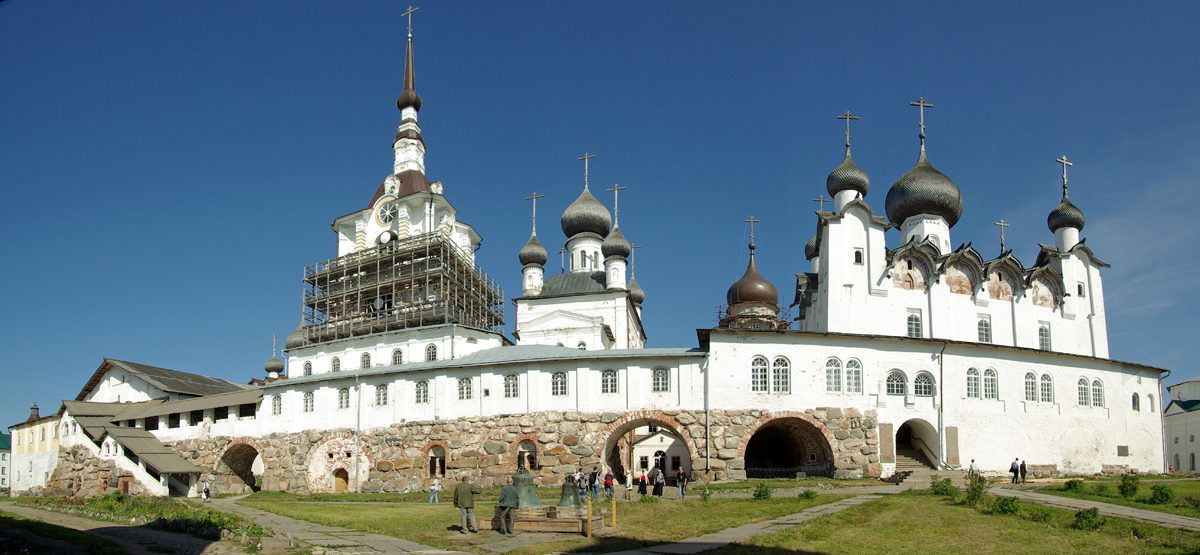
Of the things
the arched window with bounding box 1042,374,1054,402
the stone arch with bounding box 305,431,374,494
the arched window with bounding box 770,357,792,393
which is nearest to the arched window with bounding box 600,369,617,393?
the arched window with bounding box 770,357,792,393

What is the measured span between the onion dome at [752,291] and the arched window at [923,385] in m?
16.6

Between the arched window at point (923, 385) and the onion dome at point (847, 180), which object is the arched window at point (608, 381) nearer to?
the arched window at point (923, 385)

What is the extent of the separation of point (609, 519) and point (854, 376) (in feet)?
58.5

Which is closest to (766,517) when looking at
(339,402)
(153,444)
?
(339,402)

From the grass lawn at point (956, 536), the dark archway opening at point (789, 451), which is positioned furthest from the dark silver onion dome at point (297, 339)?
the grass lawn at point (956, 536)

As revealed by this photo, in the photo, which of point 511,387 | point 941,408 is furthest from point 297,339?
point 941,408

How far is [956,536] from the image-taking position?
18.2m

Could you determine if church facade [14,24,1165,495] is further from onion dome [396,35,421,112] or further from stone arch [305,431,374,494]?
onion dome [396,35,421,112]

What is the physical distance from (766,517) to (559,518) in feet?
17.2

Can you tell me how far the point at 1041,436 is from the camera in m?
37.6

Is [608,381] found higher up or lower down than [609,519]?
higher up

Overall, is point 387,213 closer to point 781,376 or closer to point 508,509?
point 781,376

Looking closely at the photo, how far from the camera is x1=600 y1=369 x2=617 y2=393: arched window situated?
35.9 m

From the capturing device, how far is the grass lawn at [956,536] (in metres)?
16.6
